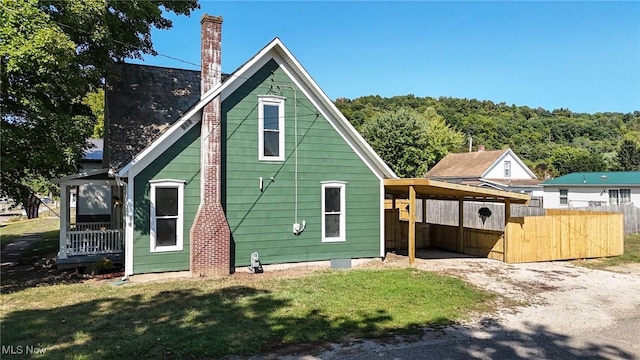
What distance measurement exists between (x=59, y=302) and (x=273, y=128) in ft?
23.3

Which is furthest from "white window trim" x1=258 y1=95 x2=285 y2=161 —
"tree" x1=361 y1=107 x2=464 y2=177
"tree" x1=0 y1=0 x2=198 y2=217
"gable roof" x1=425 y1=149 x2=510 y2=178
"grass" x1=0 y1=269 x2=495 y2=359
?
"tree" x1=361 y1=107 x2=464 y2=177

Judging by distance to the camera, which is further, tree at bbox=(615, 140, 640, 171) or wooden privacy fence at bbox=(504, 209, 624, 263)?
tree at bbox=(615, 140, 640, 171)

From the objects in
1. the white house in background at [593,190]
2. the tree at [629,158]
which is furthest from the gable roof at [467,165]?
the tree at [629,158]

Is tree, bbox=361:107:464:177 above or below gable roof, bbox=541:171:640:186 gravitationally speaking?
above

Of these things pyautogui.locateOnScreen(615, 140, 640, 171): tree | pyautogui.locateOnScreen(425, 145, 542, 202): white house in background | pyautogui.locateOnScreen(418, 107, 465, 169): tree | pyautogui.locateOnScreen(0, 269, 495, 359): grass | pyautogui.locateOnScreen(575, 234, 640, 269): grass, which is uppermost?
pyautogui.locateOnScreen(418, 107, 465, 169): tree

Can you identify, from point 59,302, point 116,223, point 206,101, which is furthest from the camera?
point 116,223

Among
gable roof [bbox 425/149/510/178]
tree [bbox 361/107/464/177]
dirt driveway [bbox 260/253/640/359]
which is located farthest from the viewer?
tree [bbox 361/107/464/177]

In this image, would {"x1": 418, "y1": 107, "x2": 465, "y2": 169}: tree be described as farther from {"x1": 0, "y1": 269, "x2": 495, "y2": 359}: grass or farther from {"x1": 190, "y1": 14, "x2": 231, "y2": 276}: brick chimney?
{"x1": 0, "y1": 269, "x2": 495, "y2": 359}: grass

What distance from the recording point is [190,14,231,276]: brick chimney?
11438mm

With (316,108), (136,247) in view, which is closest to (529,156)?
(316,108)

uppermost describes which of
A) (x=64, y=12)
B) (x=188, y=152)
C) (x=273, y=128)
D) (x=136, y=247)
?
(x=64, y=12)

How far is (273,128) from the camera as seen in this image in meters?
13.0

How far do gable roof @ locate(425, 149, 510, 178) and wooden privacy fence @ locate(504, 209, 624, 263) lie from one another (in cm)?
1880

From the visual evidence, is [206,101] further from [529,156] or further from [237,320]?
[529,156]
